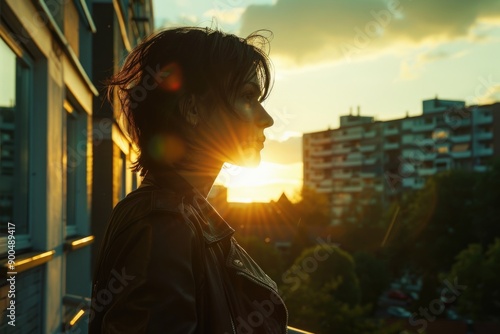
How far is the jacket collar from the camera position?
4.18 ft

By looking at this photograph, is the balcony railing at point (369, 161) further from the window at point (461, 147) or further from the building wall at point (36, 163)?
the building wall at point (36, 163)

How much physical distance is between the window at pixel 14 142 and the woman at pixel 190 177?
2.42m

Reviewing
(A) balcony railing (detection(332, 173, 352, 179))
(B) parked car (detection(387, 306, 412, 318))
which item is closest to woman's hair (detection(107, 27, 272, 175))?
(B) parked car (detection(387, 306, 412, 318))

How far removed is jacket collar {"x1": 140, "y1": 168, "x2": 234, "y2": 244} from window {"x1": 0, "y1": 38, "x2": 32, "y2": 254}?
2.45 meters

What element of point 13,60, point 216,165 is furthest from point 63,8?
point 216,165

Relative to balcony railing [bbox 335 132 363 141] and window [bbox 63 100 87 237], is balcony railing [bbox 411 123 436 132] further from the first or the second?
window [bbox 63 100 87 237]

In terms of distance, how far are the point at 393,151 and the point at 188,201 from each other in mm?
99948

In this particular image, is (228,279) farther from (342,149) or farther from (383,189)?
(342,149)

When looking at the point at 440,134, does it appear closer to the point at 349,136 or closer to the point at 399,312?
the point at 349,136

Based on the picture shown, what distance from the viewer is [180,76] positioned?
143cm

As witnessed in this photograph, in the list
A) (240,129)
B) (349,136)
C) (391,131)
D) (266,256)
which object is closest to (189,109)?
(240,129)

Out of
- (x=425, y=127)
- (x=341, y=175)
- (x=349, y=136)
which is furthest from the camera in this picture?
(x=341, y=175)

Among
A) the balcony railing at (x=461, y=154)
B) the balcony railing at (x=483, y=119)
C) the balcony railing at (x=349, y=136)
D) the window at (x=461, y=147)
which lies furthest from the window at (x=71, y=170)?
the balcony railing at (x=349, y=136)

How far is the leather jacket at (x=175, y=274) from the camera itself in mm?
1106
